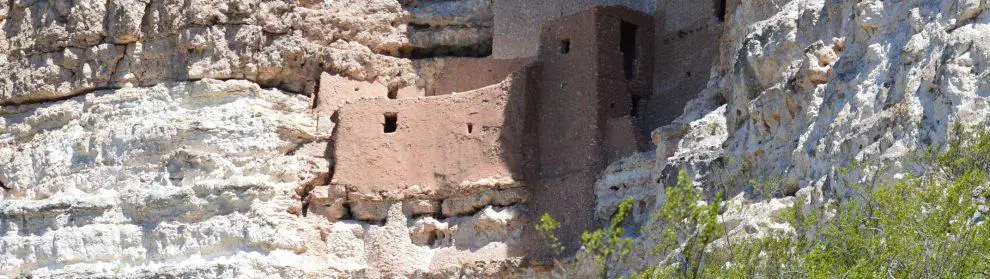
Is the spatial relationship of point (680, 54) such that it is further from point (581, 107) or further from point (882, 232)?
point (882, 232)

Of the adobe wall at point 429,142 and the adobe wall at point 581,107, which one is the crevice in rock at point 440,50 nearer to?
the adobe wall at point 429,142

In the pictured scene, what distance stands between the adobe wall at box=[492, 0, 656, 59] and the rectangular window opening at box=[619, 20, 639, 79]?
3.88 feet

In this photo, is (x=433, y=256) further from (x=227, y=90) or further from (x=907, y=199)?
(x=907, y=199)

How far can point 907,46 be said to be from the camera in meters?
17.9

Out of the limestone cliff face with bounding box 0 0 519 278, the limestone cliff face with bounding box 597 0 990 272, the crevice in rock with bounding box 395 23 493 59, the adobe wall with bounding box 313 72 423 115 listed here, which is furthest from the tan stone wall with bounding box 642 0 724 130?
the adobe wall with bounding box 313 72 423 115

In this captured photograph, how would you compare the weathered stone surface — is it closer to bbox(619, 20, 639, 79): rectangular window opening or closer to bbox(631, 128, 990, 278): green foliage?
bbox(619, 20, 639, 79): rectangular window opening

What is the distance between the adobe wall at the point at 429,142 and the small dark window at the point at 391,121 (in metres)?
0.02

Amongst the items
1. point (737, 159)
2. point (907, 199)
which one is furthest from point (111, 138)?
point (907, 199)

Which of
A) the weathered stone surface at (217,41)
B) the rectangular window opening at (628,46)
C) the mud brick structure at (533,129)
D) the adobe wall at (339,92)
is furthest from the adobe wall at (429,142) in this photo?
the rectangular window opening at (628,46)

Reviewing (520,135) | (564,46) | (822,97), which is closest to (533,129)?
(520,135)

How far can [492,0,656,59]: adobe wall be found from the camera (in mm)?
27016

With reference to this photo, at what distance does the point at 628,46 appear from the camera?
25.7 m

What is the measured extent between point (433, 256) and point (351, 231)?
4.07 ft

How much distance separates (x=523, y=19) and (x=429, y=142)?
7.98 feet
